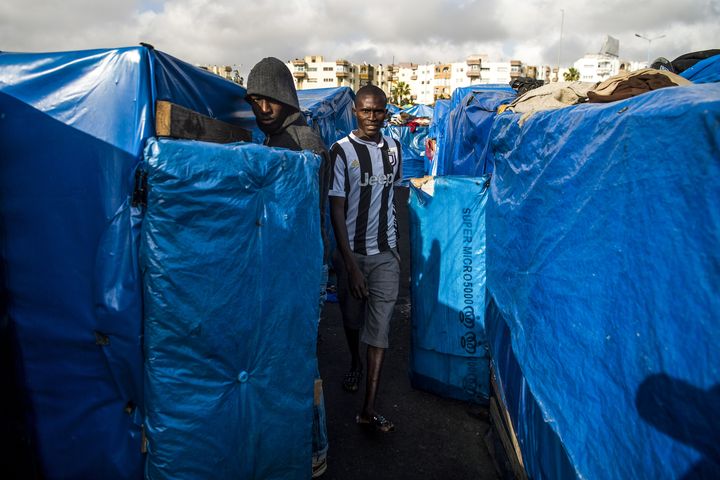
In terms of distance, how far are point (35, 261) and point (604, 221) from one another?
2.10 m

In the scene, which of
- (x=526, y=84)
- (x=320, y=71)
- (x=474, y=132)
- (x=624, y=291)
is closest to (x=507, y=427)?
(x=624, y=291)

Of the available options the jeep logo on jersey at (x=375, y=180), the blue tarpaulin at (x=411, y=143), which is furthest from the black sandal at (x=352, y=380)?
the blue tarpaulin at (x=411, y=143)

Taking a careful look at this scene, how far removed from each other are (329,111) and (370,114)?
398cm

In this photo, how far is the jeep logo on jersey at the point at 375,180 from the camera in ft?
9.55

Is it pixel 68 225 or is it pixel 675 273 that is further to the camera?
pixel 68 225

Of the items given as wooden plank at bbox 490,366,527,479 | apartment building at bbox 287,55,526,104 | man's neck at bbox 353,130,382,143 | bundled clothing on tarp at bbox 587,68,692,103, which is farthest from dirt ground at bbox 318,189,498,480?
apartment building at bbox 287,55,526,104

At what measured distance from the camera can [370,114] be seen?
2.93 m

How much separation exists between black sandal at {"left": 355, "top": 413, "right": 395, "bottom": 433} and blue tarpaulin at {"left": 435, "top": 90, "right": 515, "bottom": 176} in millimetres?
3904

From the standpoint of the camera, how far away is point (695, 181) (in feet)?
3.09

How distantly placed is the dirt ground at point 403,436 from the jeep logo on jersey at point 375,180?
5.01ft

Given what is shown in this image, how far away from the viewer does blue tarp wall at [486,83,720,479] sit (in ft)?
2.99

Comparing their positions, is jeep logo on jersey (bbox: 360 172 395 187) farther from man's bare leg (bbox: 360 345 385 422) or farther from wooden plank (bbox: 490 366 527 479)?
wooden plank (bbox: 490 366 527 479)

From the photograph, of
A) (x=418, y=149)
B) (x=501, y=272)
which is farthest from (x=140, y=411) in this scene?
(x=418, y=149)

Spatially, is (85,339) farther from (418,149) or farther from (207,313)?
(418,149)
